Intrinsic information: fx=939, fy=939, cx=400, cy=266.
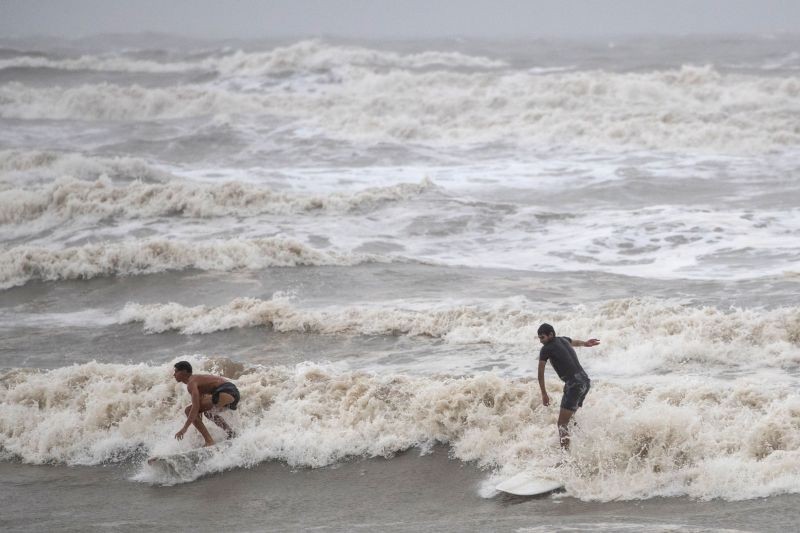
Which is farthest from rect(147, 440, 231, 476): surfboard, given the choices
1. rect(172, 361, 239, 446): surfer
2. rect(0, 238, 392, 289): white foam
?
rect(0, 238, 392, 289): white foam

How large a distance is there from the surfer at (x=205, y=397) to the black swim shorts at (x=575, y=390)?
339 centimetres

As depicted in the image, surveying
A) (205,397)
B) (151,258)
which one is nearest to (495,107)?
(151,258)

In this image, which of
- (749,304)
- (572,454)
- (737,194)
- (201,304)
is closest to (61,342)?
(201,304)

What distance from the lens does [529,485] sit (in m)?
A: 7.72

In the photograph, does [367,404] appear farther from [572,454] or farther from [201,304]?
[201,304]

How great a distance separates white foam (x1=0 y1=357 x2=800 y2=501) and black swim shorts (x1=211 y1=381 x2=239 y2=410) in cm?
31

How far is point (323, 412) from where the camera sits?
9883 mm

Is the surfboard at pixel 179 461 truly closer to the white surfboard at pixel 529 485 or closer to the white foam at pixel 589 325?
the white surfboard at pixel 529 485

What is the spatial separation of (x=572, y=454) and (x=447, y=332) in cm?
462

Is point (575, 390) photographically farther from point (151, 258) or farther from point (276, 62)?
point (276, 62)

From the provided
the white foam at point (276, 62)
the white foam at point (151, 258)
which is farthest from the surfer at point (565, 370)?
the white foam at point (276, 62)

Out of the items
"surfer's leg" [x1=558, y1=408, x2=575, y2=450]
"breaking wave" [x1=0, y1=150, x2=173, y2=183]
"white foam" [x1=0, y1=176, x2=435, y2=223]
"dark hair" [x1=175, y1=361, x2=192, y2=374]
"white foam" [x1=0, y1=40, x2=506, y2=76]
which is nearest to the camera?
"surfer's leg" [x1=558, y1=408, x2=575, y2=450]

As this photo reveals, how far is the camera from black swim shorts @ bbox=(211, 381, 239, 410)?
941 cm

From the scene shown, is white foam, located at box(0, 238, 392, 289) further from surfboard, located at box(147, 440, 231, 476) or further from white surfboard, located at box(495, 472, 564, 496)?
white surfboard, located at box(495, 472, 564, 496)
